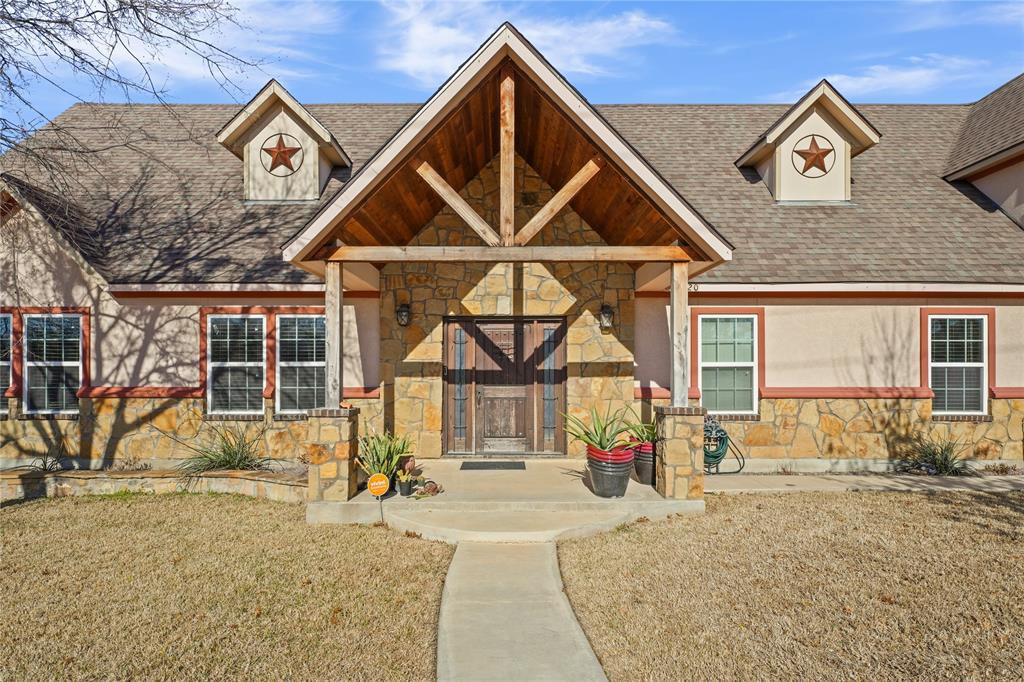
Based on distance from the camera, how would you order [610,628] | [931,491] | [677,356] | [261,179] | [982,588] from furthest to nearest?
[261,179], [931,491], [677,356], [982,588], [610,628]

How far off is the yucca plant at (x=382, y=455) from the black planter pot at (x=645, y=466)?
3.13m

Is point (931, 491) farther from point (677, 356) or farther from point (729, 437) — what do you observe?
point (677, 356)

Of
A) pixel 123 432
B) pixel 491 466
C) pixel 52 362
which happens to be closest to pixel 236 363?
pixel 123 432

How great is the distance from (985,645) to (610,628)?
254 cm

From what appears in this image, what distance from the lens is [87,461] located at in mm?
10383

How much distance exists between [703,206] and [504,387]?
5192 mm

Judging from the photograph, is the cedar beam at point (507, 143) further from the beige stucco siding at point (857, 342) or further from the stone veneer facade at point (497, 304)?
the beige stucco siding at point (857, 342)

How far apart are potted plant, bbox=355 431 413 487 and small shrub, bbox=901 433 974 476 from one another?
832cm

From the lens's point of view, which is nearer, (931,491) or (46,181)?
(931,491)

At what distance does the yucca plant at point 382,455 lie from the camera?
25.7 ft

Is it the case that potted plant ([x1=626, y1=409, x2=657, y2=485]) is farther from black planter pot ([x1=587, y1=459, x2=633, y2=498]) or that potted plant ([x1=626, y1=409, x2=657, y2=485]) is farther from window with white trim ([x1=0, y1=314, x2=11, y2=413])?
window with white trim ([x1=0, y1=314, x2=11, y2=413])

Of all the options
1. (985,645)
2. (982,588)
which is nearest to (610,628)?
(985,645)

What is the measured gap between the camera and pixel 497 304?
1067cm

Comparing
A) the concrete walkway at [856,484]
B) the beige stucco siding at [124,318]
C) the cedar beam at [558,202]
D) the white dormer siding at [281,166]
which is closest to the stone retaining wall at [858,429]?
the concrete walkway at [856,484]
